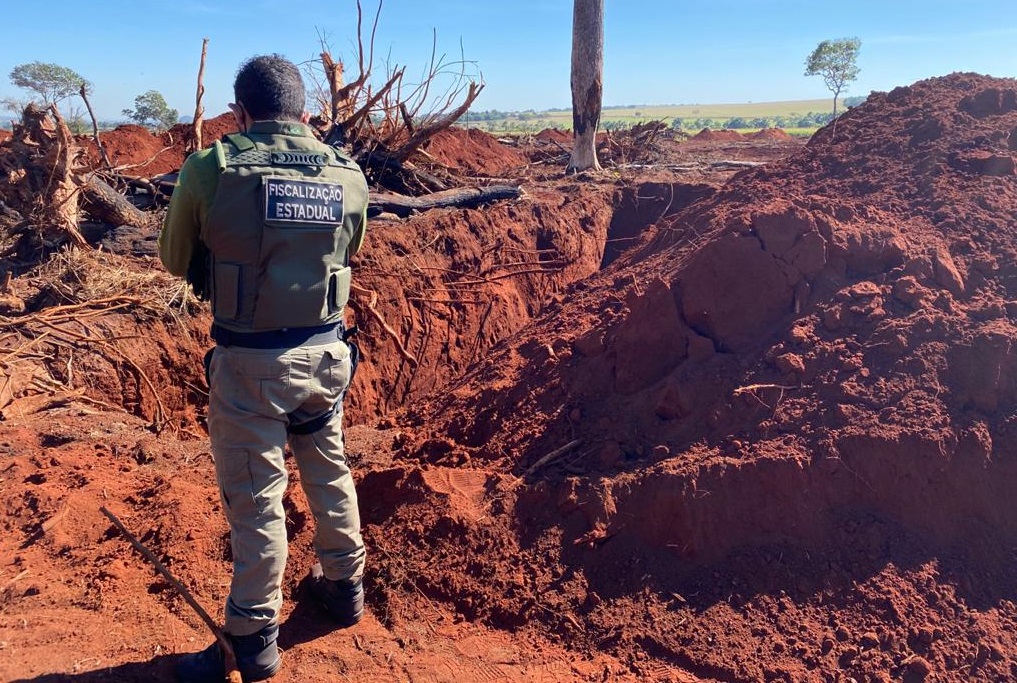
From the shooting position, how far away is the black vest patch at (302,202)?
246cm

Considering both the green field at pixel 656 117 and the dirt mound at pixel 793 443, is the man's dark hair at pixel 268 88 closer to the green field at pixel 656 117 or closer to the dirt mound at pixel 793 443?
the dirt mound at pixel 793 443

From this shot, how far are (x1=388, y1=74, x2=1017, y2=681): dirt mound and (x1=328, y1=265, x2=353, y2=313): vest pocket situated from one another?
1352 millimetres

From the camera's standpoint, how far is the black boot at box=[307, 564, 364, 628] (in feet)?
9.91

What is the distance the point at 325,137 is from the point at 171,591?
544 centimetres

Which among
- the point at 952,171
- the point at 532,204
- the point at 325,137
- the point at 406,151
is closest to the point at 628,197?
the point at 532,204

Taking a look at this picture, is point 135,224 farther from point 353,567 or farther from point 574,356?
point 353,567

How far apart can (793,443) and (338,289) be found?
216 centimetres

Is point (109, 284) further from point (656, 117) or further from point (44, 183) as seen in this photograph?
point (656, 117)

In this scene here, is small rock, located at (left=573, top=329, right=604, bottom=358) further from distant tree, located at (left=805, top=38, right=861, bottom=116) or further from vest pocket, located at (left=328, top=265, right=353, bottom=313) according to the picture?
distant tree, located at (left=805, top=38, right=861, bottom=116)

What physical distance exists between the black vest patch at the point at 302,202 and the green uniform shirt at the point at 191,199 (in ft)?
0.58

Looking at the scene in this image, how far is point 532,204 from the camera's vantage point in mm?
8422

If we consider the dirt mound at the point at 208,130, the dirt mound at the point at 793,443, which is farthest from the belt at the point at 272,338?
the dirt mound at the point at 208,130

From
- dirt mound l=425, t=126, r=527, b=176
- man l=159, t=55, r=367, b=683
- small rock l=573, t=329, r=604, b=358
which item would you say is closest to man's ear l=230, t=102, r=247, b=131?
man l=159, t=55, r=367, b=683

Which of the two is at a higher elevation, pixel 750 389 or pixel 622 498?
pixel 750 389
